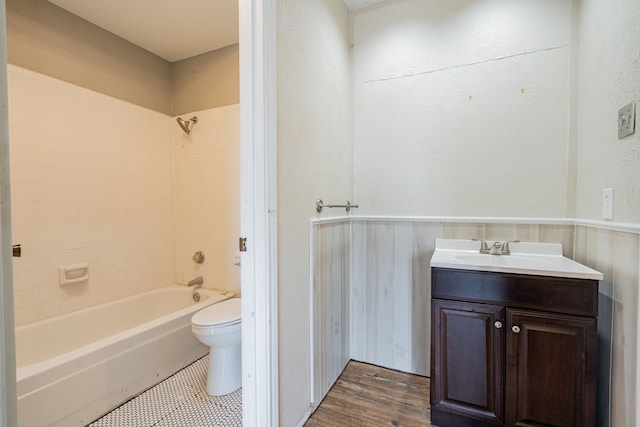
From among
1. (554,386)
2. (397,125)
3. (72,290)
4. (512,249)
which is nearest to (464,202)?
(512,249)

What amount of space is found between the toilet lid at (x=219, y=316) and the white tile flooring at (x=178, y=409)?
46cm

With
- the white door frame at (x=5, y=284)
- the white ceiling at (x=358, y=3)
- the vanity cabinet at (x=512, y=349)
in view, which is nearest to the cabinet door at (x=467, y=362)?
the vanity cabinet at (x=512, y=349)

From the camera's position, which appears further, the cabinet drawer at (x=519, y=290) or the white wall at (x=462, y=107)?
the white wall at (x=462, y=107)

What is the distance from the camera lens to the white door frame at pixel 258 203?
1.17 meters

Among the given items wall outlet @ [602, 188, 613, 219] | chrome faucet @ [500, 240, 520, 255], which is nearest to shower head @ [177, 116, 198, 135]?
chrome faucet @ [500, 240, 520, 255]

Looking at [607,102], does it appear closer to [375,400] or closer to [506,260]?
[506,260]

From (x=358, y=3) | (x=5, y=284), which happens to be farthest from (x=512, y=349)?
(x=358, y=3)

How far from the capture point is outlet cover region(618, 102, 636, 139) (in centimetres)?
108

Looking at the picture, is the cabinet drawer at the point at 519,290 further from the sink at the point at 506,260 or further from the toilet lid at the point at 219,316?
the toilet lid at the point at 219,316

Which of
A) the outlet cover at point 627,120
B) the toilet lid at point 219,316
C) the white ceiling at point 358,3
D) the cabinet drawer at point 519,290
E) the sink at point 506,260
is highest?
the white ceiling at point 358,3

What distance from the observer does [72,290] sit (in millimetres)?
2105

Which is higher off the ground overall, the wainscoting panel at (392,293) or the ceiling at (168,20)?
the ceiling at (168,20)

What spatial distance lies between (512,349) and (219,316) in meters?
1.63

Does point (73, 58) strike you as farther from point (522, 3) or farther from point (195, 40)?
point (522, 3)
